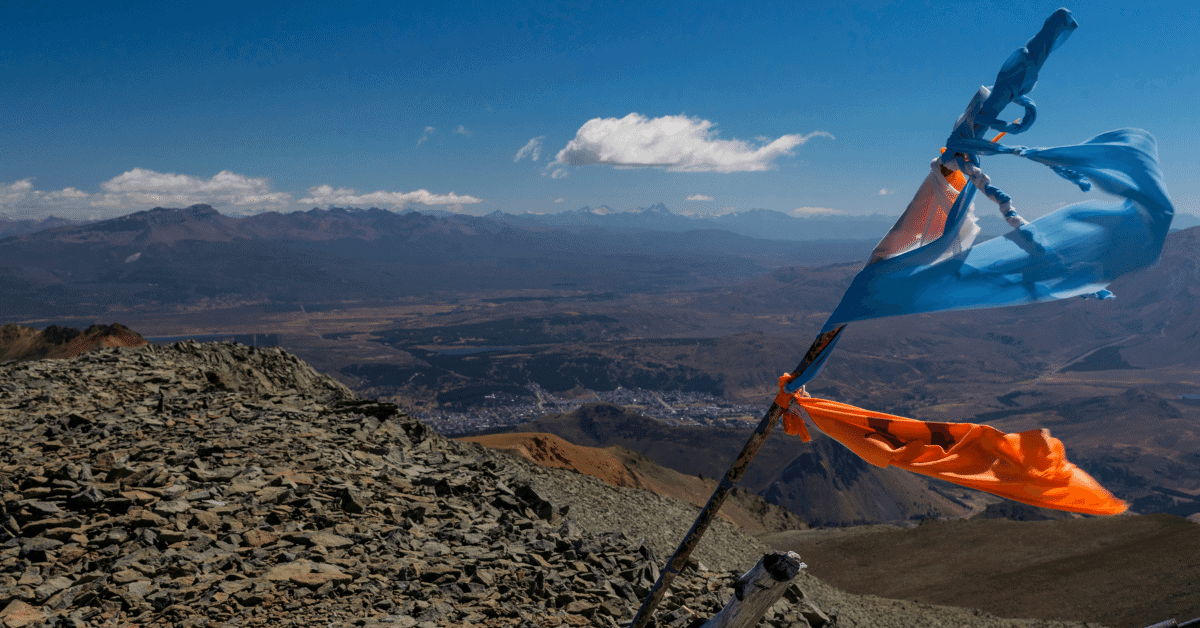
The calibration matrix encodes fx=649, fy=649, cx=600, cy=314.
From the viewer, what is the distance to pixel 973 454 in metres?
4.66

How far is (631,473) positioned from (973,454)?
3049 centimetres

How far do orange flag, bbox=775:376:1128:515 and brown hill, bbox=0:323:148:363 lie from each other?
52945 mm

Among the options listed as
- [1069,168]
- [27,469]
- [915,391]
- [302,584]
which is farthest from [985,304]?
[915,391]

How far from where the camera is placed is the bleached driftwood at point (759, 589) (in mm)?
4945

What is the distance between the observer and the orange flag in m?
4.55

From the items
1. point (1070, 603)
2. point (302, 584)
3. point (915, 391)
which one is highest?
point (302, 584)

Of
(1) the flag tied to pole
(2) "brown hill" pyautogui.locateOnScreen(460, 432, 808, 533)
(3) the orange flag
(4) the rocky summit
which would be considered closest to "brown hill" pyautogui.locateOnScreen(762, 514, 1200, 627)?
(4) the rocky summit

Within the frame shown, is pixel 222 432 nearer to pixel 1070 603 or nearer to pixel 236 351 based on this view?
pixel 236 351

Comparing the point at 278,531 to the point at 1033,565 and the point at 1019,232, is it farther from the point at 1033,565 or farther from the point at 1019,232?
the point at 1033,565

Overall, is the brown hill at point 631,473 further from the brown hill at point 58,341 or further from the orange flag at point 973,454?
the brown hill at point 58,341

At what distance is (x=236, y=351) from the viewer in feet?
73.5

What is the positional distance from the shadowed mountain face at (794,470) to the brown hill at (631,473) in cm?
4140

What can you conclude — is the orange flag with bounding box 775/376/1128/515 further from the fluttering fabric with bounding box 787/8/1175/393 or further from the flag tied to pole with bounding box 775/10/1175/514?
the fluttering fabric with bounding box 787/8/1175/393

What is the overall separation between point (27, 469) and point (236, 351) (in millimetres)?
13198
